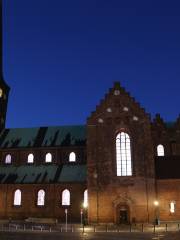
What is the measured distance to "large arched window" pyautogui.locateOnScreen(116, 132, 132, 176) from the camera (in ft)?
179

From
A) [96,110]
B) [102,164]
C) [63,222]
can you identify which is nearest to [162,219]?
[102,164]

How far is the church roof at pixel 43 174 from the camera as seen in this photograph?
61438 mm

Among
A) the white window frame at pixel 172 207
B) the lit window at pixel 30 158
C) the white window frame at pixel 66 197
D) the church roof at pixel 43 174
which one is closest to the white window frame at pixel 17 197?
the church roof at pixel 43 174

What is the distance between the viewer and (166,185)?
54.0 metres

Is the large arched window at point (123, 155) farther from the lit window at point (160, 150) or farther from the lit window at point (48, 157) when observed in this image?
the lit window at point (48, 157)

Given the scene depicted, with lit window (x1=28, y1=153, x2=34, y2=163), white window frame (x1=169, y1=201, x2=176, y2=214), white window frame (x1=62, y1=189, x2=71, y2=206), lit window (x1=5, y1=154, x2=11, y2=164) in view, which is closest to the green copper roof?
white window frame (x1=169, y1=201, x2=176, y2=214)

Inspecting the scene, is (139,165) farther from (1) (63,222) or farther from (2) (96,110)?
(1) (63,222)

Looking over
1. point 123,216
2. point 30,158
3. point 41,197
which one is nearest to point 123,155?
point 123,216

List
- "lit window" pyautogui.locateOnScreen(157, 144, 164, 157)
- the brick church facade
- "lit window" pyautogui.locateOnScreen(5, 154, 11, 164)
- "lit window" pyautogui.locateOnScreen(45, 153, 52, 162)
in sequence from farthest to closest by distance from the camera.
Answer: "lit window" pyautogui.locateOnScreen(5, 154, 11, 164) < "lit window" pyautogui.locateOnScreen(45, 153, 52, 162) < "lit window" pyautogui.locateOnScreen(157, 144, 164, 157) < the brick church facade

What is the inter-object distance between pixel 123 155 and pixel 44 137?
2209 cm

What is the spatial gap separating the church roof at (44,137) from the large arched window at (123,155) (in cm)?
1229

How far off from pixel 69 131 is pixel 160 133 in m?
19.5

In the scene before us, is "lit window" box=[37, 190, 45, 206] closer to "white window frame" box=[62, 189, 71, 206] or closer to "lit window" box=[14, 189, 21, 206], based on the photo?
"white window frame" box=[62, 189, 71, 206]

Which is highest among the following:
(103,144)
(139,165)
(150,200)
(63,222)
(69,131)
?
(69,131)
